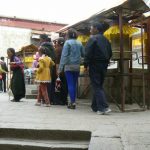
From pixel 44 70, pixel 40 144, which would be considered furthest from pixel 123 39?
pixel 40 144

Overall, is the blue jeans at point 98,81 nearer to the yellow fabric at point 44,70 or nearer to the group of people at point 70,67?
the group of people at point 70,67

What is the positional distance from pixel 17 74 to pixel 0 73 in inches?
392

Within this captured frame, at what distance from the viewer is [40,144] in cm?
600

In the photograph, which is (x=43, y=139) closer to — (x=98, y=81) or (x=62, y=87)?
(x=98, y=81)

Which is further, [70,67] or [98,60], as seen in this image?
[70,67]

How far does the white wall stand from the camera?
3523 centimetres

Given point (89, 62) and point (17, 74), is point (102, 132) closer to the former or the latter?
point (89, 62)

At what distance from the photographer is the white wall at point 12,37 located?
3523 centimetres

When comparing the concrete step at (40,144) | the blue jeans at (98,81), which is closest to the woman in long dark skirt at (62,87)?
the blue jeans at (98,81)

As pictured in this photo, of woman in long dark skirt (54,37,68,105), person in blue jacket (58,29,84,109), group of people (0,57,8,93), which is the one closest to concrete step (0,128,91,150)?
person in blue jacket (58,29,84,109)

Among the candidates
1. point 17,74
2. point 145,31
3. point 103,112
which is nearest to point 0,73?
point 17,74

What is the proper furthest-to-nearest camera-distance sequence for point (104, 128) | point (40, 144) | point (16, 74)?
1. point (16, 74)
2. point (104, 128)
3. point (40, 144)

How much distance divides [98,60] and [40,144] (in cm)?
335

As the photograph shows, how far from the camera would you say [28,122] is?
283 inches
